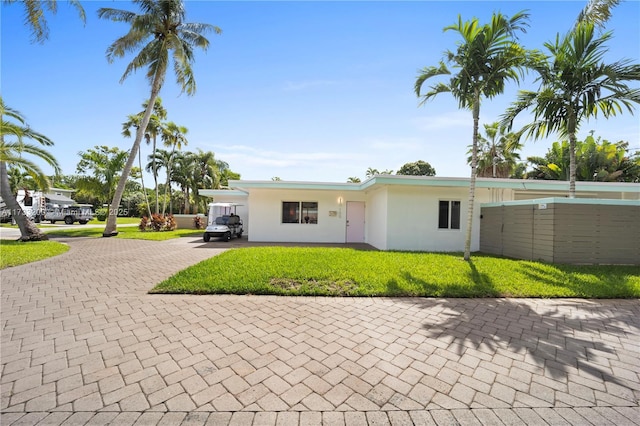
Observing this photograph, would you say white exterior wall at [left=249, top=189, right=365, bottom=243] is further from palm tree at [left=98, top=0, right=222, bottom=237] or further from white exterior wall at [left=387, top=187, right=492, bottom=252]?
palm tree at [left=98, top=0, right=222, bottom=237]

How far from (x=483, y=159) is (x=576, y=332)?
22888mm

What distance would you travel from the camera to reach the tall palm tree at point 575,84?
23.5ft

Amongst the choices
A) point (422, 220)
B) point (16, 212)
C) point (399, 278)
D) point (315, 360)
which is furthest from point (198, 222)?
point (315, 360)

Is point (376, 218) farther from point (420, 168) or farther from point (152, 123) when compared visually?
point (420, 168)

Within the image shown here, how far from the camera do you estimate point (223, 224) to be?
1352cm

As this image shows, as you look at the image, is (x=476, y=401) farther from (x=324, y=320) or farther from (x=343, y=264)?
(x=343, y=264)

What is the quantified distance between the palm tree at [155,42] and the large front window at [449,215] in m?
15.7

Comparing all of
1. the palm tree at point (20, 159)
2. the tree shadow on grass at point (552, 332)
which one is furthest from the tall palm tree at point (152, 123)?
the tree shadow on grass at point (552, 332)

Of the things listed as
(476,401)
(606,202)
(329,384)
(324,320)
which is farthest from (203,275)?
(606,202)

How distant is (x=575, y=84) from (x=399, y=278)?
773 centimetres

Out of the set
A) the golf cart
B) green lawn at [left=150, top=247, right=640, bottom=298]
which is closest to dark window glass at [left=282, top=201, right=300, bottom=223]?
the golf cart

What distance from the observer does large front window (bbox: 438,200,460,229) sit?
10.8m

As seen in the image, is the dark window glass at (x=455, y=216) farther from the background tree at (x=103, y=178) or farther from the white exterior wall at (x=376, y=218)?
the background tree at (x=103, y=178)

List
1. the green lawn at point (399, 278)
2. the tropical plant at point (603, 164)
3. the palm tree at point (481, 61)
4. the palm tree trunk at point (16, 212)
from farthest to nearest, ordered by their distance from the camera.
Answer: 1. the tropical plant at point (603, 164)
2. the palm tree trunk at point (16, 212)
3. the palm tree at point (481, 61)
4. the green lawn at point (399, 278)
